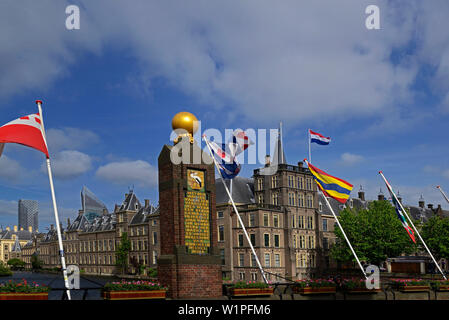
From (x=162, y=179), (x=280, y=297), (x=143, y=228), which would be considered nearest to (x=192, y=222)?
(x=162, y=179)

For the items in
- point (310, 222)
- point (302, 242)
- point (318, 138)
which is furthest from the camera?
point (310, 222)

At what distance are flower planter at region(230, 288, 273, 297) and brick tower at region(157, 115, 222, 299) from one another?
Answer: 758 mm

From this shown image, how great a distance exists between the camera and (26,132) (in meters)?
18.7

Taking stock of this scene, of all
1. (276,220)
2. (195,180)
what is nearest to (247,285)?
(195,180)

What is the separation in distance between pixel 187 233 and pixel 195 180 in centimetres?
252

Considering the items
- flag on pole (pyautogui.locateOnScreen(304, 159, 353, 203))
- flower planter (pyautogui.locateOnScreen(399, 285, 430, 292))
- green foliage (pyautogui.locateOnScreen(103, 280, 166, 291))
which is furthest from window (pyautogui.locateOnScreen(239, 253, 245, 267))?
green foliage (pyautogui.locateOnScreen(103, 280, 166, 291))

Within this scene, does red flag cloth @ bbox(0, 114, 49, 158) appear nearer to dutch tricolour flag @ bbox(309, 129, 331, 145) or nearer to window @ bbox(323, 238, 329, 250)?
dutch tricolour flag @ bbox(309, 129, 331, 145)

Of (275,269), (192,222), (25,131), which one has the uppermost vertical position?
(25,131)

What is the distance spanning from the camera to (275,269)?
223ft

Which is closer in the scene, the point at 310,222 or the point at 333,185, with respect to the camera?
the point at 333,185

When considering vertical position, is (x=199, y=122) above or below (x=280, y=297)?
above

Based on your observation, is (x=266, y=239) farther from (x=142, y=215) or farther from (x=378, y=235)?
(x=142, y=215)
